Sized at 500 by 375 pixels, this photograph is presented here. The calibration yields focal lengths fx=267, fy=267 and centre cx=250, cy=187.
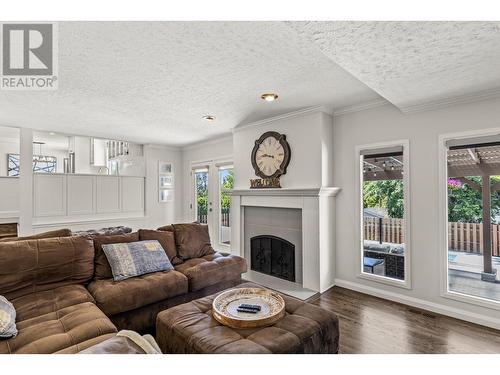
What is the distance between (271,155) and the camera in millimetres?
3914

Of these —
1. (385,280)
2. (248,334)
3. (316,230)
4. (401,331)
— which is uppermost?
(316,230)

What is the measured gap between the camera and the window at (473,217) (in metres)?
2.64

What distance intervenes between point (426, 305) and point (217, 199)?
385 centimetres

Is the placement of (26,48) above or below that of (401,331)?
above

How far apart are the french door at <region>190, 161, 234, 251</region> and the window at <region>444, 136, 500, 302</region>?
3506 mm

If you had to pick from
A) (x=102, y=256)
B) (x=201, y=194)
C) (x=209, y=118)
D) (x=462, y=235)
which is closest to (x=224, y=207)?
(x=201, y=194)

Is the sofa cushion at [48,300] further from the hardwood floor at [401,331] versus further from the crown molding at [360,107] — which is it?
the crown molding at [360,107]

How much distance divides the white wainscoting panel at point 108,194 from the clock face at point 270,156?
318cm

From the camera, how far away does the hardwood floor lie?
7.06 ft

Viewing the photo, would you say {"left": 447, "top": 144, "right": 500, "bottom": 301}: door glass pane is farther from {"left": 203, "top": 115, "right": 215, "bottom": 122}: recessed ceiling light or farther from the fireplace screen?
{"left": 203, "top": 115, "right": 215, "bottom": 122}: recessed ceiling light

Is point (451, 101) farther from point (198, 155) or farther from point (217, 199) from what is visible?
point (198, 155)

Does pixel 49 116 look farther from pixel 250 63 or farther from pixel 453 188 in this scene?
pixel 453 188

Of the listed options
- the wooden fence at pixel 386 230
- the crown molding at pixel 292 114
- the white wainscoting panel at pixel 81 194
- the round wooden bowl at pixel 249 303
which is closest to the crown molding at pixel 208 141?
the crown molding at pixel 292 114
